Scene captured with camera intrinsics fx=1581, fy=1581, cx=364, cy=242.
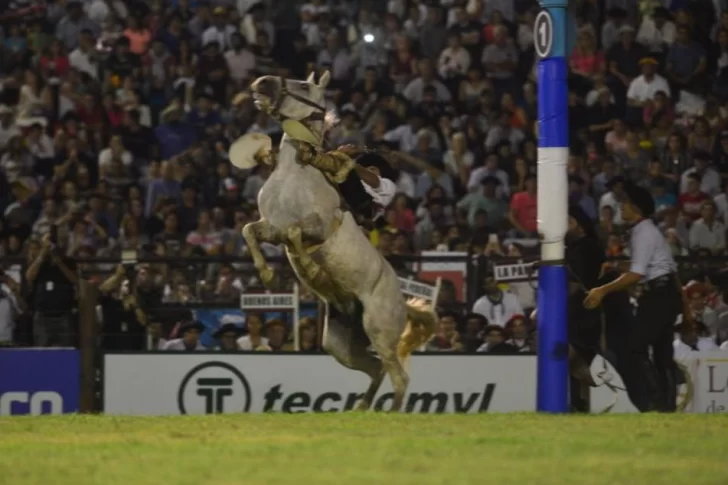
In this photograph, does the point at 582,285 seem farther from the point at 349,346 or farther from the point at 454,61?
the point at 454,61

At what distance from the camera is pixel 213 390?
1415cm

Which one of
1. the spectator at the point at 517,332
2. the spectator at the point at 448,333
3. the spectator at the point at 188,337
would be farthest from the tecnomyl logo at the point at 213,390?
the spectator at the point at 517,332

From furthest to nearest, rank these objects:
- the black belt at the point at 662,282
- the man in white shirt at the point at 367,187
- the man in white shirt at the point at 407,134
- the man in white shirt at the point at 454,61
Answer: the man in white shirt at the point at 454,61 → the man in white shirt at the point at 407,134 → the black belt at the point at 662,282 → the man in white shirt at the point at 367,187

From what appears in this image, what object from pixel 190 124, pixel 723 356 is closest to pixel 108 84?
pixel 190 124

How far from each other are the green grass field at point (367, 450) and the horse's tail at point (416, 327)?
1586 millimetres

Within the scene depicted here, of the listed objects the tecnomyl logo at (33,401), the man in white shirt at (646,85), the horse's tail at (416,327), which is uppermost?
the man in white shirt at (646,85)

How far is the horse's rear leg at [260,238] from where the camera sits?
10891 millimetres

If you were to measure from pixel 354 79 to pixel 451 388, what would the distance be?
8.24 m

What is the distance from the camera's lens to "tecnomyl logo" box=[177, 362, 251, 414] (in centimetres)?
1416

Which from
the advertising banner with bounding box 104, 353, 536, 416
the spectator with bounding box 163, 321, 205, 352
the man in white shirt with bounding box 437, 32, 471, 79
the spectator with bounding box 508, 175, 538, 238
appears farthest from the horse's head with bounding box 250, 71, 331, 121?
the man in white shirt with bounding box 437, 32, 471, 79

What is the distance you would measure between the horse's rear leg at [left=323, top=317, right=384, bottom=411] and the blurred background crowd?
282 cm

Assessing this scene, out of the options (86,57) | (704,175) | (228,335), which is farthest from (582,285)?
(86,57)

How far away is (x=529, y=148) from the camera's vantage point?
19.4 metres

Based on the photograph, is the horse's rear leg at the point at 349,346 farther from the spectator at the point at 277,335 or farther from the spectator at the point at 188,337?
the spectator at the point at 188,337
